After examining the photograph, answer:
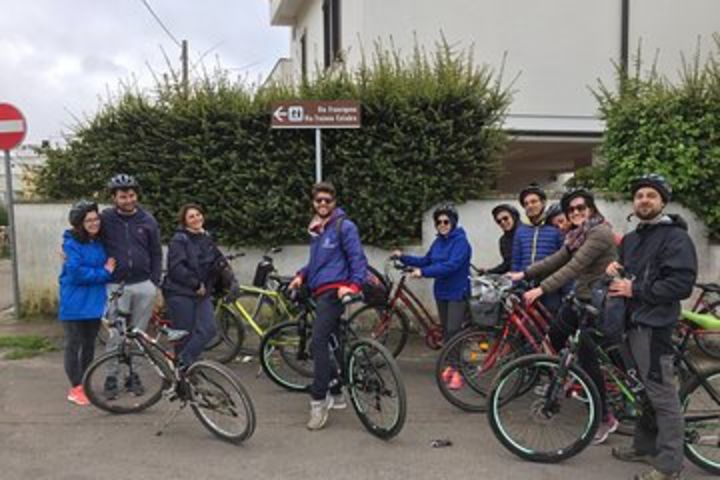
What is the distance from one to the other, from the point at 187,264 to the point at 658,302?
3596 millimetres

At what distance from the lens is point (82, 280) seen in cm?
525

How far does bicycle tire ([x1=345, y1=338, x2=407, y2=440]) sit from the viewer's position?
4.59 meters

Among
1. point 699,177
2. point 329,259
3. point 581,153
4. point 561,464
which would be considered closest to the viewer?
point 561,464

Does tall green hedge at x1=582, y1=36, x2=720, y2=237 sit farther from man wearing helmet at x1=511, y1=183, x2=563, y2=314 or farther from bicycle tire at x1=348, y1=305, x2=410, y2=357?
bicycle tire at x1=348, y1=305, x2=410, y2=357

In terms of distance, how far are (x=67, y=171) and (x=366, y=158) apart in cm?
387

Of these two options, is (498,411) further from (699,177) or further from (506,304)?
(699,177)

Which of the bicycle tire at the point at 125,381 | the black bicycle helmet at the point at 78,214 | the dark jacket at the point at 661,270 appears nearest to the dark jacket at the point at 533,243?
the dark jacket at the point at 661,270

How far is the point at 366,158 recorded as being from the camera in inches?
313

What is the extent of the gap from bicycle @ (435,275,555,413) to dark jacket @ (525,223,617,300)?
30cm

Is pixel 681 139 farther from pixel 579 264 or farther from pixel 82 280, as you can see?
pixel 82 280

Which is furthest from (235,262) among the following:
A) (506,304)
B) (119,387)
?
(506,304)

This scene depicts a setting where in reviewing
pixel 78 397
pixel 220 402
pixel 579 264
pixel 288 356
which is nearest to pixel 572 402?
pixel 579 264

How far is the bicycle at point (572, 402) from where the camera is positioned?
4141 millimetres

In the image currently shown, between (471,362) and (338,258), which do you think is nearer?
(338,258)
